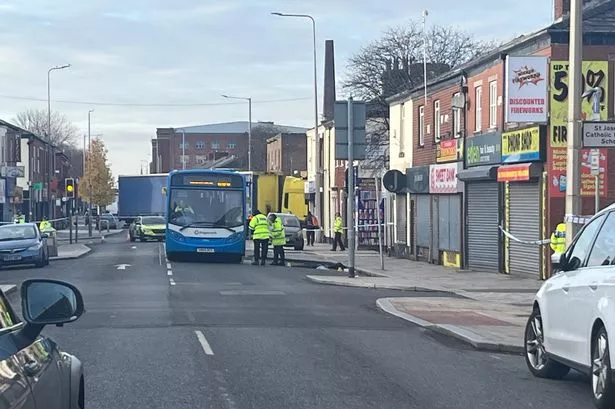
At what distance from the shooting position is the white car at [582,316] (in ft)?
28.0

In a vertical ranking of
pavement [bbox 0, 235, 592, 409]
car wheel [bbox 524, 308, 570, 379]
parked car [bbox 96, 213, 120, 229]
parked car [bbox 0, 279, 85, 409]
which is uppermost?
parked car [bbox 0, 279, 85, 409]

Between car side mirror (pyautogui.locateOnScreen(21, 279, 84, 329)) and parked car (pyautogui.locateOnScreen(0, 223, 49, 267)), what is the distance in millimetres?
27049

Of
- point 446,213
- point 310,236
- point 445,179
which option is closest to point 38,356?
point 445,179

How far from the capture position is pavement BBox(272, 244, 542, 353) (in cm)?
1441

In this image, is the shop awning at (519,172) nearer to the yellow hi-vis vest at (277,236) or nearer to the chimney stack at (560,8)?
the chimney stack at (560,8)

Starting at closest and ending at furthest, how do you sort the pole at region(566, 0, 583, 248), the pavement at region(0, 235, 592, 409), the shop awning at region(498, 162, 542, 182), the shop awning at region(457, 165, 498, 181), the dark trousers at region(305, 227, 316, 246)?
the pavement at region(0, 235, 592, 409)
the pole at region(566, 0, 583, 248)
the shop awning at region(498, 162, 542, 182)
the shop awning at region(457, 165, 498, 181)
the dark trousers at region(305, 227, 316, 246)

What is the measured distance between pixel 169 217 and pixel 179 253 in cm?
129

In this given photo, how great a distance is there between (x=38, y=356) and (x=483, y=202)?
25669 millimetres

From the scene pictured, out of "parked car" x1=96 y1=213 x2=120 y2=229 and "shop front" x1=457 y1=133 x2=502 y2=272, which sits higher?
"shop front" x1=457 y1=133 x2=502 y2=272

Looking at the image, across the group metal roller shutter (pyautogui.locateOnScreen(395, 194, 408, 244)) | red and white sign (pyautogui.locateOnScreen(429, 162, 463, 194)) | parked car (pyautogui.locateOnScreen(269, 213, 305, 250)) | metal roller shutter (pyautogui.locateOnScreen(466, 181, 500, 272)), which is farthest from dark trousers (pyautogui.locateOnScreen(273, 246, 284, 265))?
parked car (pyautogui.locateOnScreen(269, 213, 305, 250))

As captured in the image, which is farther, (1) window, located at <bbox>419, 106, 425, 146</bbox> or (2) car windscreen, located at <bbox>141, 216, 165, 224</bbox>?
(2) car windscreen, located at <bbox>141, 216, 165, 224</bbox>

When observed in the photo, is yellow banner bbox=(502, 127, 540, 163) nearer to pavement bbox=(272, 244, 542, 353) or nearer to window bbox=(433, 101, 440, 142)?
pavement bbox=(272, 244, 542, 353)

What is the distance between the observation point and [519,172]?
25.9 m

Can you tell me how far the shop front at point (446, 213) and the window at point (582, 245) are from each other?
830 inches
